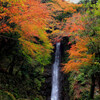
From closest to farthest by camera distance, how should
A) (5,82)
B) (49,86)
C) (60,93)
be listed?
(5,82) → (60,93) → (49,86)

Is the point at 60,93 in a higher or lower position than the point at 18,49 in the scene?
lower

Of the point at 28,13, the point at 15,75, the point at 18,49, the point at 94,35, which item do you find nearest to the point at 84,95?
the point at 94,35

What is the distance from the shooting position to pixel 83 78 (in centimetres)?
1107

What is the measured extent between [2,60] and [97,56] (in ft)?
25.9

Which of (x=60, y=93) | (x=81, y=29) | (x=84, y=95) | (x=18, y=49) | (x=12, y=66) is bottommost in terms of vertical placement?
(x=60, y=93)

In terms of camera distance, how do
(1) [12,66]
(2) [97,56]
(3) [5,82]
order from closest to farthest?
(2) [97,56], (3) [5,82], (1) [12,66]

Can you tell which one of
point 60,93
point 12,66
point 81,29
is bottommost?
point 60,93

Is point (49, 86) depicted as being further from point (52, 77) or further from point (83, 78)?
point (83, 78)

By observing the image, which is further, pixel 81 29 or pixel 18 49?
pixel 18 49

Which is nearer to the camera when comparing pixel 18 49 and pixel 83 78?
pixel 18 49

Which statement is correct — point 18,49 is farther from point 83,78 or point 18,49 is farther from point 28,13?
point 83,78

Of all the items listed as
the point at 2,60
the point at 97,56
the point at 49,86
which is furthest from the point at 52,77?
the point at 97,56

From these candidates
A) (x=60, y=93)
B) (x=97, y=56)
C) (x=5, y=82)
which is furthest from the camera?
Result: (x=60, y=93)

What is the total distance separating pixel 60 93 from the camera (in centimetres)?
1408
